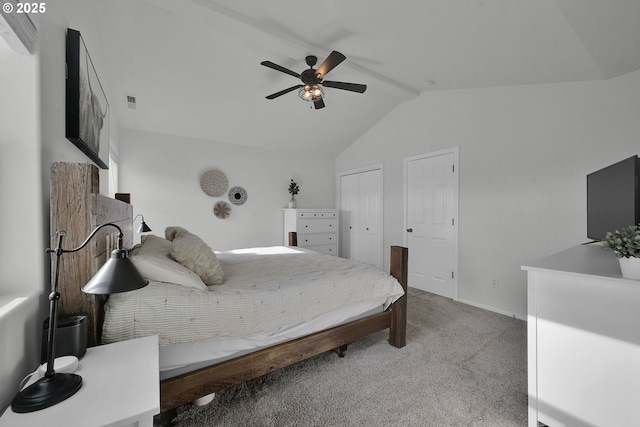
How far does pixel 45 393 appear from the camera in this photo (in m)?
0.74

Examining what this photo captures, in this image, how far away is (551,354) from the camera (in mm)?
1275

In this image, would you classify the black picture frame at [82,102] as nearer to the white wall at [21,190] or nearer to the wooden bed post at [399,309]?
the white wall at [21,190]

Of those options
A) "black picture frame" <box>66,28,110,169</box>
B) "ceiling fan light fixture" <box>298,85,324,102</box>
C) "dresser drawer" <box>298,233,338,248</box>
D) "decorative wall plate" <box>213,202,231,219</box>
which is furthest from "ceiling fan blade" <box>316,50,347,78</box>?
"dresser drawer" <box>298,233,338,248</box>

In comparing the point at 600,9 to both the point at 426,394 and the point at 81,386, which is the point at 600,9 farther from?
the point at 81,386

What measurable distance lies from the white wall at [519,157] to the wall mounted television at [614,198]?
0.53 meters

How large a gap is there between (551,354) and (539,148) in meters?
2.30

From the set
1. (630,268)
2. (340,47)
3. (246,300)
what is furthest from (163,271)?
(340,47)

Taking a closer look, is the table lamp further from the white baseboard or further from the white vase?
the white baseboard

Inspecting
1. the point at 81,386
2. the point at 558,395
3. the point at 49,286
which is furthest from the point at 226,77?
the point at 558,395

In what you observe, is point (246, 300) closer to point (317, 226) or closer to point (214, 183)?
point (214, 183)

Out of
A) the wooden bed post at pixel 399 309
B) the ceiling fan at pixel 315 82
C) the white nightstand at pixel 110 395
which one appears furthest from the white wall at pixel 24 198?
the wooden bed post at pixel 399 309

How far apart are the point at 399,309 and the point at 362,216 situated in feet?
9.14

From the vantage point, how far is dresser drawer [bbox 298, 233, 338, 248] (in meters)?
4.63

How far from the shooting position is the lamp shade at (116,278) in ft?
2.33
